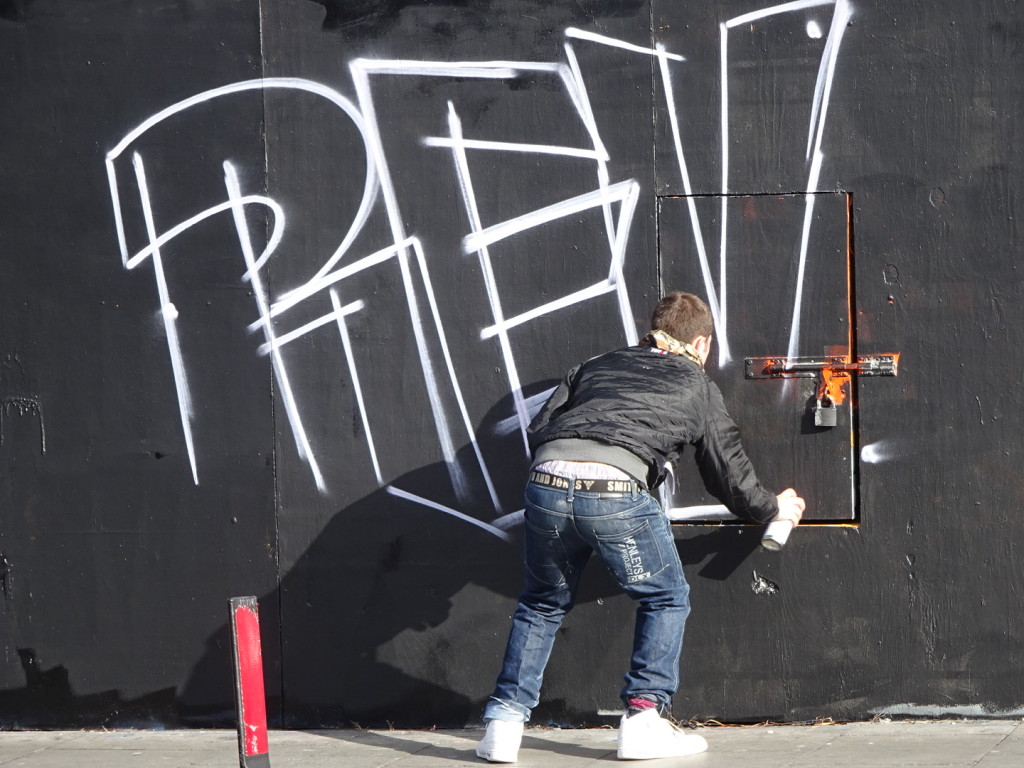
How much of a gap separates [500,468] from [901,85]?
7.27 feet

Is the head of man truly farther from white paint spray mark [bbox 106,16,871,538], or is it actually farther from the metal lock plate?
the metal lock plate

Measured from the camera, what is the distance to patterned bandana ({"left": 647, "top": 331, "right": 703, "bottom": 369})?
443cm

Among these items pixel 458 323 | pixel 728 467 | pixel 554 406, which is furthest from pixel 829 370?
pixel 458 323

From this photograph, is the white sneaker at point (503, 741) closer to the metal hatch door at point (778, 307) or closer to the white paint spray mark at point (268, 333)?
the white paint spray mark at point (268, 333)

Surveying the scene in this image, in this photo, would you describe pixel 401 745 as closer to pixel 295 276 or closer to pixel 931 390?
pixel 295 276

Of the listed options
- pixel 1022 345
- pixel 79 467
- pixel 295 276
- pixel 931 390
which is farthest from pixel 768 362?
pixel 79 467

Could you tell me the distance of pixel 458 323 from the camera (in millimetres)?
4984

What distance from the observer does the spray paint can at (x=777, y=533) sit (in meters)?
4.48

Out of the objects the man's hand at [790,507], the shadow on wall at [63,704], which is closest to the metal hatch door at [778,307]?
the man's hand at [790,507]

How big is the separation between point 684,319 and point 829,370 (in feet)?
2.39

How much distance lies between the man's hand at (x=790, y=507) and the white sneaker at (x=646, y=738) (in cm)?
87

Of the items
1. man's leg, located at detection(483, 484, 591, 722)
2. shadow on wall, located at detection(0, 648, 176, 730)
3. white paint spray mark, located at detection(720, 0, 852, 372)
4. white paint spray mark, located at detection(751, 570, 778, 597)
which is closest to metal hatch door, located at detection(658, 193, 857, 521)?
white paint spray mark, located at detection(720, 0, 852, 372)

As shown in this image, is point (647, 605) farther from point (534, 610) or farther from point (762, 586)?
point (762, 586)

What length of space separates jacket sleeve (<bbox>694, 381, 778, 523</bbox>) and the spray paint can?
5 cm
